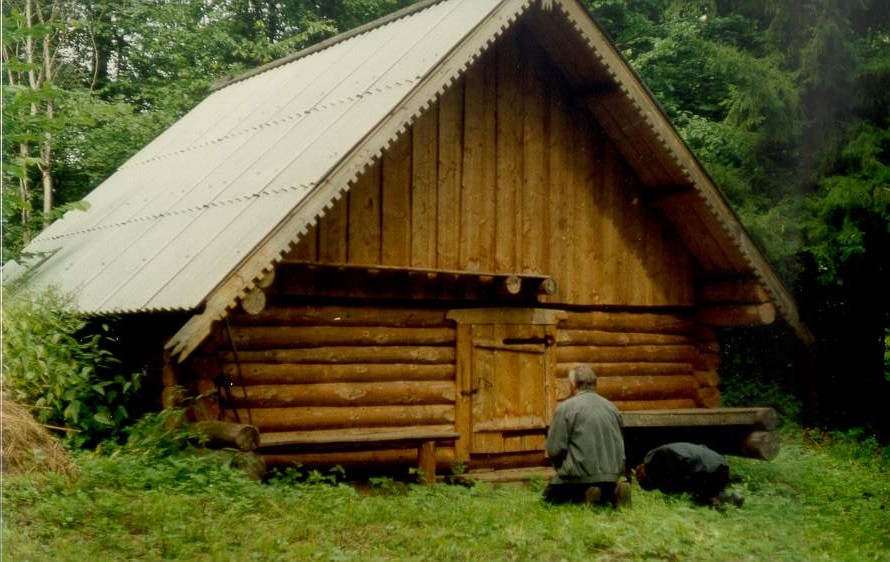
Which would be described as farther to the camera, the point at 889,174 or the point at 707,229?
the point at 889,174

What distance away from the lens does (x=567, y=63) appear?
41.9ft

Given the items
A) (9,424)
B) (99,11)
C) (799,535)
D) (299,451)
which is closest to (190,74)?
(99,11)

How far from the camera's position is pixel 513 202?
1273cm

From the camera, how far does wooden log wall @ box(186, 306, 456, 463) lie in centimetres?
1068

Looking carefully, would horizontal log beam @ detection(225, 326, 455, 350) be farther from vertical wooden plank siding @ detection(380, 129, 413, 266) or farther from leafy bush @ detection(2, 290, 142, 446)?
leafy bush @ detection(2, 290, 142, 446)

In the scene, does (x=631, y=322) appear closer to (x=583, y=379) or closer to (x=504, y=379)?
(x=504, y=379)

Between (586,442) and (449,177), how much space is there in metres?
3.78

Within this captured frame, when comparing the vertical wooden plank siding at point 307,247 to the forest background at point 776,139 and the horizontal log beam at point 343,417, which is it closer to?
the horizontal log beam at point 343,417

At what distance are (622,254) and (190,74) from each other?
40.1ft

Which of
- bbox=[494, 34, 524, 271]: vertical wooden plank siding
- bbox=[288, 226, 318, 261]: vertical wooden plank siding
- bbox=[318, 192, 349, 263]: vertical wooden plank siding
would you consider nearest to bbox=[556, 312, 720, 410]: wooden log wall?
bbox=[494, 34, 524, 271]: vertical wooden plank siding

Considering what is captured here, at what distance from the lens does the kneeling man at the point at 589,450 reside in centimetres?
977

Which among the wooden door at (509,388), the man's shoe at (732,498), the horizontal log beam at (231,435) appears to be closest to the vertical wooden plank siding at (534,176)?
the wooden door at (509,388)

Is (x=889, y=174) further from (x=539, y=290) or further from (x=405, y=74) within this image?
(x=405, y=74)

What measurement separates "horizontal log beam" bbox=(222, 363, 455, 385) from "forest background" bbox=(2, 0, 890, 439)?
3.22 metres
